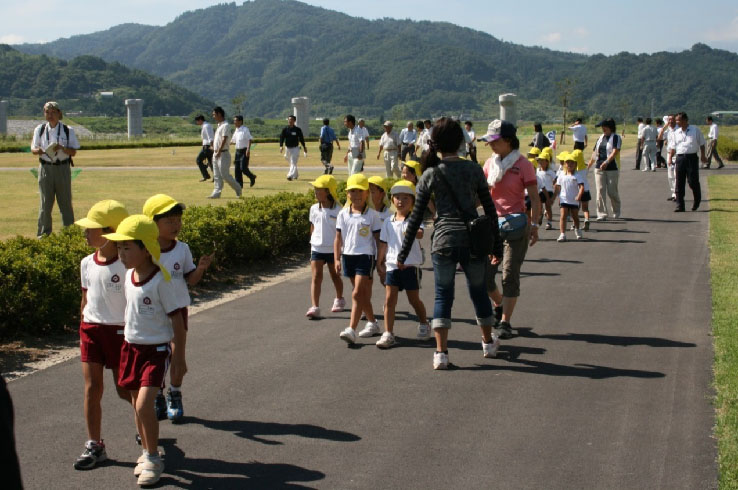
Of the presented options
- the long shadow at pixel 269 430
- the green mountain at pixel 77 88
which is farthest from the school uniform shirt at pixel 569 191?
the green mountain at pixel 77 88

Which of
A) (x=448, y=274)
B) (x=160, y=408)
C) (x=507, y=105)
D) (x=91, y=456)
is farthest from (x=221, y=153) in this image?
(x=91, y=456)

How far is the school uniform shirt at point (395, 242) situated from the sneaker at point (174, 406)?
2.51 metres

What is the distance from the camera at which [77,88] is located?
153 m

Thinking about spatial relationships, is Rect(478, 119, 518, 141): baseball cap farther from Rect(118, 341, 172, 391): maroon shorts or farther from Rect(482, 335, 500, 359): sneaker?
Rect(118, 341, 172, 391): maroon shorts

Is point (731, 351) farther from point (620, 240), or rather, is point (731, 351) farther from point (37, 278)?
point (620, 240)

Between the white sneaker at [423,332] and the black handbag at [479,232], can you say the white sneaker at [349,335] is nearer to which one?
the white sneaker at [423,332]

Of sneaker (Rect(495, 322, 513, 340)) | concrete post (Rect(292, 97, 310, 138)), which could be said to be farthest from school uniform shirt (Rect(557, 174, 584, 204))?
concrete post (Rect(292, 97, 310, 138))

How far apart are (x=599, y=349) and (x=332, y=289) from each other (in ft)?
11.7

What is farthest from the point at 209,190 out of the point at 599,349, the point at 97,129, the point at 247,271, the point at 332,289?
the point at 97,129

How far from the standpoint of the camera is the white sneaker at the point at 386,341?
23.6ft

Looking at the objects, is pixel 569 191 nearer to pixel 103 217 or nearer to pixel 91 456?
pixel 103 217

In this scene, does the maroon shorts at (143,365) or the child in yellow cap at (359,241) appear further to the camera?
the child in yellow cap at (359,241)

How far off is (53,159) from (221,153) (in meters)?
6.19

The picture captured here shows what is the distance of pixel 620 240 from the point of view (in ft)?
44.6
